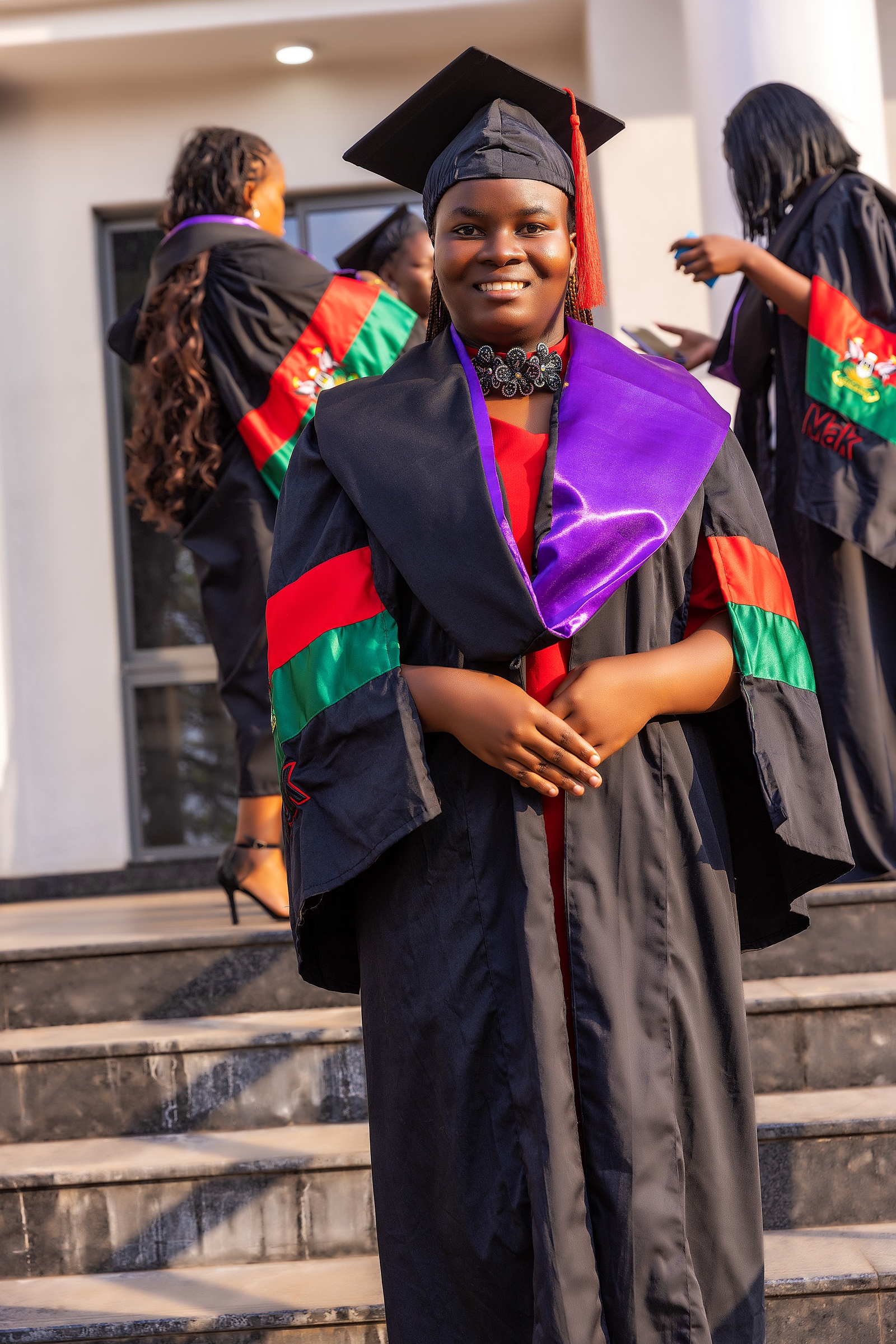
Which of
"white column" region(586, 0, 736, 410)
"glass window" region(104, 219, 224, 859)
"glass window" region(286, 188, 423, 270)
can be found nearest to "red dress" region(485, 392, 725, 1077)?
"white column" region(586, 0, 736, 410)

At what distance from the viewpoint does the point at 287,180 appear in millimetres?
5680

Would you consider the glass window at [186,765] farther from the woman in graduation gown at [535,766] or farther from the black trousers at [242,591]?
the woman in graduation gown at [535,766]

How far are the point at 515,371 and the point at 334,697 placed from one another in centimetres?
52

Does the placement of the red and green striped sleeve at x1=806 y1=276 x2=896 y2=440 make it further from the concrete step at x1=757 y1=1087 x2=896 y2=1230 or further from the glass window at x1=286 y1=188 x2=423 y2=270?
the glass window at x1=286 y1=188 x2=423 y2=270

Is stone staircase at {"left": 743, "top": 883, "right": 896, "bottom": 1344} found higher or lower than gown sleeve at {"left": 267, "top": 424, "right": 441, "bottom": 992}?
lower

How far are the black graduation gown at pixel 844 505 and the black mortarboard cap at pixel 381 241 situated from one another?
4.26ft

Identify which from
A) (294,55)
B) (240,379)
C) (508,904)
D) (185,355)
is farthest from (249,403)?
(294,55)

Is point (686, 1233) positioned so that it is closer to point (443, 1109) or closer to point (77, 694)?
point (443, 1109)

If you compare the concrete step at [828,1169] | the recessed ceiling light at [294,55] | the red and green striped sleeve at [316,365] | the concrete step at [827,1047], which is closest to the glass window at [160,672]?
the recessed ceiling light at [294,55]

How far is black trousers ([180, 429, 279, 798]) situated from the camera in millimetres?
3613

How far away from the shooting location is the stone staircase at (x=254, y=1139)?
2367 mm

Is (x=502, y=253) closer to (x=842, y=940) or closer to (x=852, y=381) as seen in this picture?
Answer: (x=852, y=381)

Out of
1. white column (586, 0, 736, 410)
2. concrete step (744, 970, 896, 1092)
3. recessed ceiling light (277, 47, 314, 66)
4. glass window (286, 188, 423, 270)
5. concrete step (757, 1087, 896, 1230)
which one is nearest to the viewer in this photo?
concrete step (757, 1087, 896, 1230)

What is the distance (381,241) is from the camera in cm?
439
